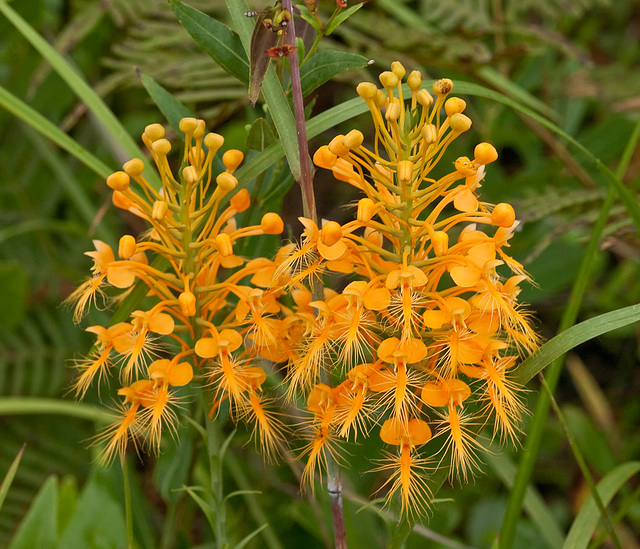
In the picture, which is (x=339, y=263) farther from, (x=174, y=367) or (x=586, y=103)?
(x=586, y=103)

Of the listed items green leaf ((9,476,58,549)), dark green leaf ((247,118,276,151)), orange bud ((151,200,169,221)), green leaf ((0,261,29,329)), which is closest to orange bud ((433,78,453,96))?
dark green leaf ((247,118,276,151))

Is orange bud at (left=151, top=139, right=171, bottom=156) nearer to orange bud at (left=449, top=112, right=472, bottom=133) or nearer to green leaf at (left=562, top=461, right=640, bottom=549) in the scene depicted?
orange bud at (left=449, top=112, right=472, bottom=133)

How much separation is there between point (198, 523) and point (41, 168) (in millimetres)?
1125

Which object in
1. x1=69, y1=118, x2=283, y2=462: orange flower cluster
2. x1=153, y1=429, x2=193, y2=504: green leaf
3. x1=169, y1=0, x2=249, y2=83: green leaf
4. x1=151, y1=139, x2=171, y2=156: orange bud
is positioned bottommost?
x1=153, y1=429, x2=193, y2=504: green leaf

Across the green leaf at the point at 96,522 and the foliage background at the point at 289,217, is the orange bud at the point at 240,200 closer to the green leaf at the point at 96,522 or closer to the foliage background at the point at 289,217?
the foliage background at the point at 289,217

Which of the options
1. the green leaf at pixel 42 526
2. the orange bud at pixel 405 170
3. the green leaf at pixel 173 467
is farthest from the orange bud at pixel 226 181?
the green leaf at pixel 42 526

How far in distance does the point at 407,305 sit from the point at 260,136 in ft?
1.06

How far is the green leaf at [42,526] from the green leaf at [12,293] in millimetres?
611

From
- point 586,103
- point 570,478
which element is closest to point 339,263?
point 570,478

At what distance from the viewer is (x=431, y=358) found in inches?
32.2

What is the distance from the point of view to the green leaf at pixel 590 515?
101cm

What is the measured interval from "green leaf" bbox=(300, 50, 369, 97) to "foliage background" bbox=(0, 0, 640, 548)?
50 centimetres

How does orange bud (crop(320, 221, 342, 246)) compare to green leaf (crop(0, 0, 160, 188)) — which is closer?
orange bud (crop(320, 221, 342, 246))

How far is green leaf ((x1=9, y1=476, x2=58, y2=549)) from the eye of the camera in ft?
3.93
